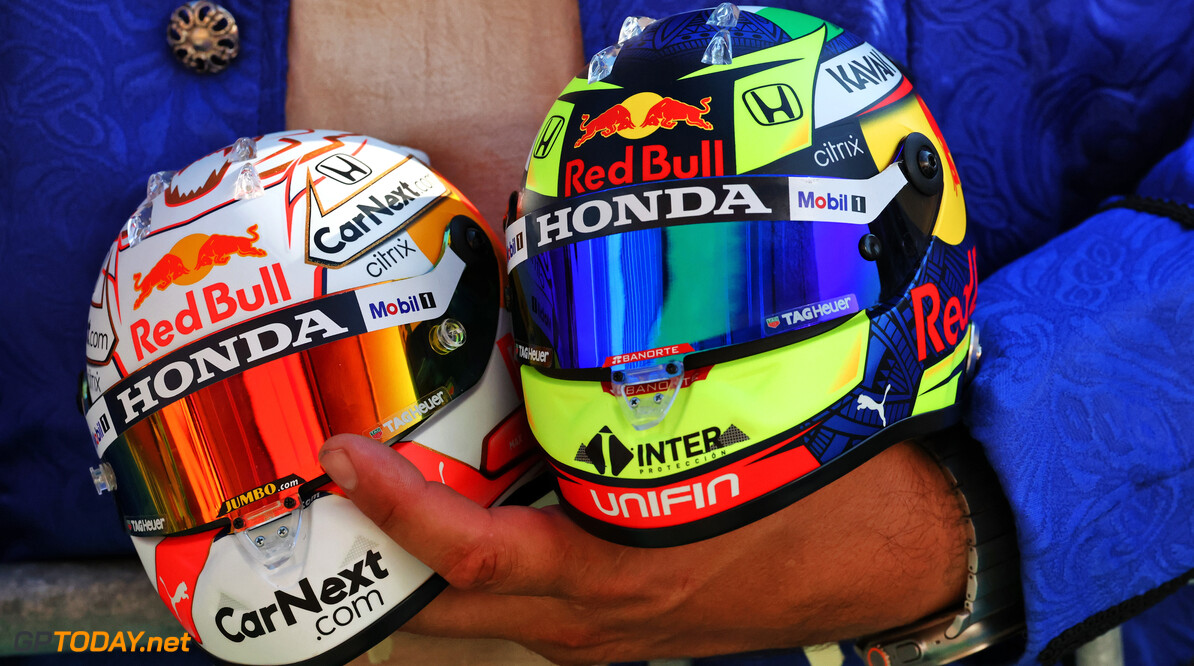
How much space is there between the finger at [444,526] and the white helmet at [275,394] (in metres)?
0.07

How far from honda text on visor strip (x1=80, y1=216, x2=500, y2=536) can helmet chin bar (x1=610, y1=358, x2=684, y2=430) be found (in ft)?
0.71

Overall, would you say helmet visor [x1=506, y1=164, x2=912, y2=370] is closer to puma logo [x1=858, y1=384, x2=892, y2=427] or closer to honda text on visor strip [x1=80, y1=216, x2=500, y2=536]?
puma logo [x1=858, y1=384, x2=892, y2=427]

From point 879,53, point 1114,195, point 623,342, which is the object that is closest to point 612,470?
point 623,342

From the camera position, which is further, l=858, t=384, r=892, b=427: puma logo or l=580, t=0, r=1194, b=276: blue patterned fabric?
l=580, t=0, r=1194, b=276: blue patterned fabric

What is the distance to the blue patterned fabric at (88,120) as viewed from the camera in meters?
1.22

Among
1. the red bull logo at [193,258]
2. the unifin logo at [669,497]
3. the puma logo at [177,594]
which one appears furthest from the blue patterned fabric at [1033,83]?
the puma logo at [177,594]

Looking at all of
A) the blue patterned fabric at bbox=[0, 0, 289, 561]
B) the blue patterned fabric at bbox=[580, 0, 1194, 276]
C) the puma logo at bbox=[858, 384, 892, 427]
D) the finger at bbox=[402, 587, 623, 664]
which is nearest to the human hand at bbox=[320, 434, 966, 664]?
the finger at bbox=[402, 587, 623, 664]

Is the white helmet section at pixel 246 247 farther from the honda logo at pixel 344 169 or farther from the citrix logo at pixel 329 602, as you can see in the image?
the citrix logo at pixel 329 602

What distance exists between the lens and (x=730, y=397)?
770 mm

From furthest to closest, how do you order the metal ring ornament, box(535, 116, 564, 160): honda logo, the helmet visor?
1. the metal ring ornament
2. box(535, 116, 564, 160): honda logo
3. the helmet visor

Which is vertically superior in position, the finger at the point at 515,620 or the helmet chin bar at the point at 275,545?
the helmet chin bar at the point at 275,545

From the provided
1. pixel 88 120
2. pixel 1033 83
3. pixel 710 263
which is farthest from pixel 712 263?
pixel 88 120

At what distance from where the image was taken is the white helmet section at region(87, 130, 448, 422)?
840 millimetres

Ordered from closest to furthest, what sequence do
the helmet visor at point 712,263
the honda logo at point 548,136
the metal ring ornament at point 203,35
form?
the helmet visor at point 712,263
the honda logo at point 548,136
the metal ring ornament at point 203,35
